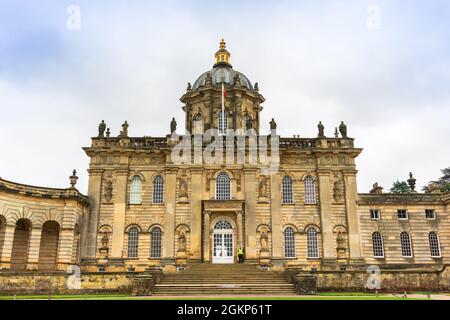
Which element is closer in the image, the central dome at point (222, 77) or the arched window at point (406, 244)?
the arched window at point (406, 244)

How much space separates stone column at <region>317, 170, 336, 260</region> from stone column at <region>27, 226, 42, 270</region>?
21.1 metres

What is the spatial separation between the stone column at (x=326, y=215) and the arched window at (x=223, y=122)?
909cm

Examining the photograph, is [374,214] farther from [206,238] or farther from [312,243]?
[206,238]

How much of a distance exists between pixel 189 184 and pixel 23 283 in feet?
44.5

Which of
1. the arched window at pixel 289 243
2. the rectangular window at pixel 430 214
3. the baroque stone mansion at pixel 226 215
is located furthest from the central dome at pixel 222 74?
the rectangular window at pixel 430 214

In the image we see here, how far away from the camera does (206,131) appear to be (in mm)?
35750

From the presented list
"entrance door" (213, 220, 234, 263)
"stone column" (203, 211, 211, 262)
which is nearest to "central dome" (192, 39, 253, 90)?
"stone column" (203, 211, 211, 262)

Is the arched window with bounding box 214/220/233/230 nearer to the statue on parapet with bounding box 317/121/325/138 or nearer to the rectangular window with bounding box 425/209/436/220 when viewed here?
the statue on parapet with bounding box 317/121/325/138

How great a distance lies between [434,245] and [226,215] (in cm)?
1676

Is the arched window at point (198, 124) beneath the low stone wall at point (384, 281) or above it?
above

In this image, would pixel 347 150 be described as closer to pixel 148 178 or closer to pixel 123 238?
pixel 148 178

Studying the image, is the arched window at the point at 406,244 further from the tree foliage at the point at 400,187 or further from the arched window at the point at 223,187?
the tree foliage at the point at 400,187

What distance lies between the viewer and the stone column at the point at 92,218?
102 ft
